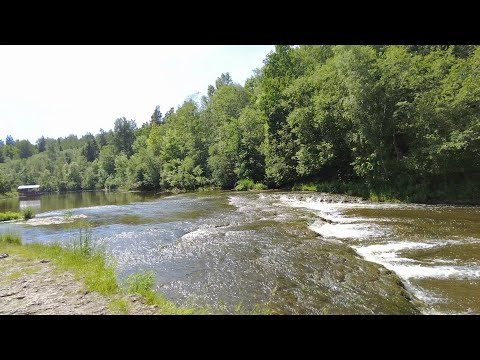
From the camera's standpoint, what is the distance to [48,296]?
703 cm

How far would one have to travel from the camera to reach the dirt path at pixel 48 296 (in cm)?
609

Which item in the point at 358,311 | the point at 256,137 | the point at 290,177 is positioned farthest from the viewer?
the point at 256,137

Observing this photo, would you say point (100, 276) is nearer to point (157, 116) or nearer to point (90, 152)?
point (157, 116)

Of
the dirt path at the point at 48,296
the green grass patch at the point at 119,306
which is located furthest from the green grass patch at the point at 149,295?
the green grass patch at the point at 119,306

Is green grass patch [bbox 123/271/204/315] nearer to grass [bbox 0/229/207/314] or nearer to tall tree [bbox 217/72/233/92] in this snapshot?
grass [bbox 0/229/207/314]

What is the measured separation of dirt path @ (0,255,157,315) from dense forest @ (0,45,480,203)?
67.7 ft

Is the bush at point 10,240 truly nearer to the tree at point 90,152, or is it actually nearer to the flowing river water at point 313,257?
the flowing river water at point 313,257

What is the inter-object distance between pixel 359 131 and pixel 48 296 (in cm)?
2354

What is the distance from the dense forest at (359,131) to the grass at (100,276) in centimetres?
1948

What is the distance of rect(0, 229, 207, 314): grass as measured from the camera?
651 cm
